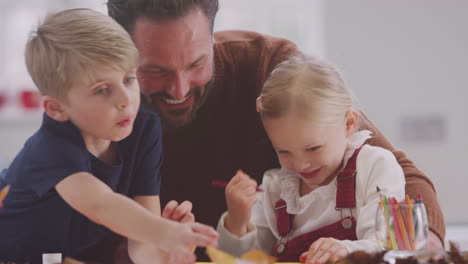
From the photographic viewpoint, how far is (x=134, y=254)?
804mm

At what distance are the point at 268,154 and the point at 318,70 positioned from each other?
0.15 meters

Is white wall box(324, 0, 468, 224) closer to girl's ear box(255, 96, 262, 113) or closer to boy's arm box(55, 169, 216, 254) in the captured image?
girl's ear box(255, 96, 262, 113)

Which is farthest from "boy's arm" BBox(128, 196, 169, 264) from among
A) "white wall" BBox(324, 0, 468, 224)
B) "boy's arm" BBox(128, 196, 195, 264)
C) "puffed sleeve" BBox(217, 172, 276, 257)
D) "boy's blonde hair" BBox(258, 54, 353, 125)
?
"white wall" BBox(324, 0, 468, 224)

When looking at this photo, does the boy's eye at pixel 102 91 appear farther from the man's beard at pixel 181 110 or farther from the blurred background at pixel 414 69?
the blurred background at pixel 414 69

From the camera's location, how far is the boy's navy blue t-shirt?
747mm

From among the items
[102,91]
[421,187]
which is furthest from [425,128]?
[102,91]

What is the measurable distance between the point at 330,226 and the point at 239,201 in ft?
0.45

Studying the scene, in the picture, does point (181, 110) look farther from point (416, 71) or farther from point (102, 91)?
point (416, 71)

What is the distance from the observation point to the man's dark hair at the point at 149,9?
0.85 m

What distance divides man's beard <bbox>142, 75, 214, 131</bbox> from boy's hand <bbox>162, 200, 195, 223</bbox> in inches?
4.7

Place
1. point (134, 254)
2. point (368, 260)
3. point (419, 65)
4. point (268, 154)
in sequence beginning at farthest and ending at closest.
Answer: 1. point (419, 65)
2. point (268, 154)
3. point (134, 254)
4. point (368, 260)

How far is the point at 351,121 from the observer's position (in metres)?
0.91

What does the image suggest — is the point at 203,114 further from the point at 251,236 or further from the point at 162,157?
the point at 251,236

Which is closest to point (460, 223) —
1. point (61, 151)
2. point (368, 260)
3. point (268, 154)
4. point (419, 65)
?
point (419, 65)
